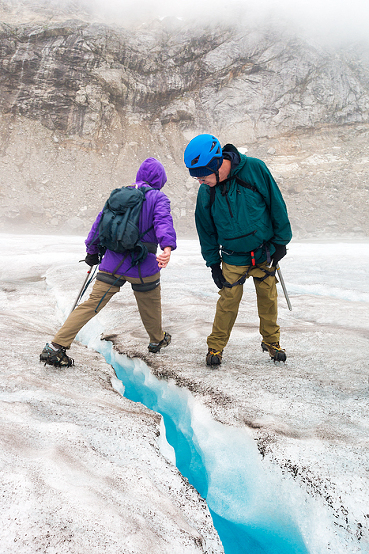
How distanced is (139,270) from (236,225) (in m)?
0.99

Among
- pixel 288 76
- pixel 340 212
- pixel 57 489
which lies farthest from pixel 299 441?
pixel 288 76

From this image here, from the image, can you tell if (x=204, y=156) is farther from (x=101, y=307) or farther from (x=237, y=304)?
(x=101, y=307)

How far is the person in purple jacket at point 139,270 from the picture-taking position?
2789 mm

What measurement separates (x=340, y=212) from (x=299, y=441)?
21.4 m

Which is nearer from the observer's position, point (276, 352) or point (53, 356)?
point (53, 356)

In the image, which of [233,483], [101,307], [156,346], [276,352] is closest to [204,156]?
[101,307]

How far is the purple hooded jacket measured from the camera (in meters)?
2.79

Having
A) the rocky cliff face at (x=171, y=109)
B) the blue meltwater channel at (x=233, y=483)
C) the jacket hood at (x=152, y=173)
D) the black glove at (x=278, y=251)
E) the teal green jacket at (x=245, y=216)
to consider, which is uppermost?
the rocky cliff face at (x=171, y=109)

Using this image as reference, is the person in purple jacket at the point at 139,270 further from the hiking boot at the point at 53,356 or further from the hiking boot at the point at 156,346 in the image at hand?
the hiking boot at the point at 156,346

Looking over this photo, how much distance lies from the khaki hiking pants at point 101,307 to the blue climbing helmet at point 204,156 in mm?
1135

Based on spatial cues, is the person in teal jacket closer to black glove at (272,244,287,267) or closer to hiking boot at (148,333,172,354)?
black glove at (272,244,287,267)

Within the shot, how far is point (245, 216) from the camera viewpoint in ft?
8.45

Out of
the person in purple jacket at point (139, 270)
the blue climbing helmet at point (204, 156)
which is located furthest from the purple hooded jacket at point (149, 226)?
the blue climbing helmet at point (204, 156)

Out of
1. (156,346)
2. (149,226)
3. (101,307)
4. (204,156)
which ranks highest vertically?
(204,156)
